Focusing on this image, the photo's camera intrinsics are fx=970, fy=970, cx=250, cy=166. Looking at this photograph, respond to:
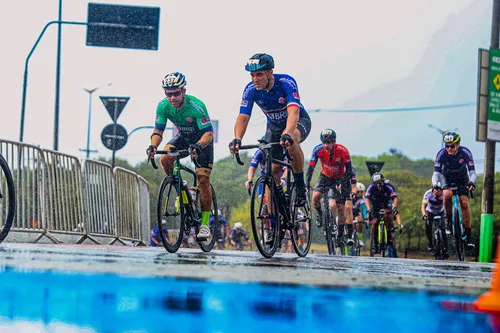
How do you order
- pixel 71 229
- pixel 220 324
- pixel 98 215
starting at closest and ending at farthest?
pixel 220 324, pixel 71 229, pixel 98 215

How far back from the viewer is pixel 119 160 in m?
92.4

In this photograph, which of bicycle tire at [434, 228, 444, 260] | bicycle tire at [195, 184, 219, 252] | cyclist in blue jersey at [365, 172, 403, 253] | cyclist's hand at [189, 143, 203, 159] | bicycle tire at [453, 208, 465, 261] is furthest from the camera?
cyclist in blue jersey at [365, 172, 403, 253]

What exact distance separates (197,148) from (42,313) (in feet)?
20.1

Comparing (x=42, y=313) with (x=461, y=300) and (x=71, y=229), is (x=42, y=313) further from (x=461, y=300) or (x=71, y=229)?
(x=71, y=229)

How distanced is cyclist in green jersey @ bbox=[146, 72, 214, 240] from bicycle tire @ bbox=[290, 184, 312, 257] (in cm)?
85

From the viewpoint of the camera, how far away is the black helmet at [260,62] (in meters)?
8.59

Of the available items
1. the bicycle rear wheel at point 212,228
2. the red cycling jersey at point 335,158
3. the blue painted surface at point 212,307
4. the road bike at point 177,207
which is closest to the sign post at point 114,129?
the red cycling jersey at point 335,158

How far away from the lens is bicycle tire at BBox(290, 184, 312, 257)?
934 cm

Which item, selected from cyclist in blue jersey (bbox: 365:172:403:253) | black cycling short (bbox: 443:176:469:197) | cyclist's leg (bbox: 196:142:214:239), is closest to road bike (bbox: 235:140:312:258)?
cyclist's leg (bbox: 196:142:214:239)

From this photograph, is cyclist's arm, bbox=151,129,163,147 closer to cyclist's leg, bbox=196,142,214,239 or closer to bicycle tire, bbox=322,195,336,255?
cyclist's leg, bbox=196,142,214,239

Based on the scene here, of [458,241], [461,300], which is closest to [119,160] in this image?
[458,241]

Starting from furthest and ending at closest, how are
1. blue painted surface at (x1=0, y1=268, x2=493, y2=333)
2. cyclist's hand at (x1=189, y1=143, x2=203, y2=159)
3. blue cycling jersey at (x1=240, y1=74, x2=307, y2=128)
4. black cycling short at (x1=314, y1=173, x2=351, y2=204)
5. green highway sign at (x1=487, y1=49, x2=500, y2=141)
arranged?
green highway sign at (x1=487, y1=49, x2=500, y2=141) < black cycling short at (x1=314, y1=173, x2=351, y2=204) < blue cycling jersey at (x1=240, y1=74, x2=307, y2=128) < cyclist's hand at (x1=189, y1=143, x2=203, y2=159) < blue painted surface at (x1=0, y1=268, x2=493, y2=333)

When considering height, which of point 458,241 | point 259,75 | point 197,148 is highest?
point 259,75

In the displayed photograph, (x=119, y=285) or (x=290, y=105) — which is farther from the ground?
(x=290, y=105)
